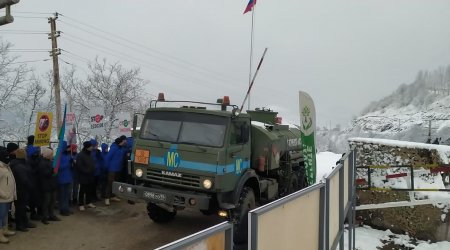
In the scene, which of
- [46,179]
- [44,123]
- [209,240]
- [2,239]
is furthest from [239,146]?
[209,240]

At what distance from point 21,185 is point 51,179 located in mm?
704

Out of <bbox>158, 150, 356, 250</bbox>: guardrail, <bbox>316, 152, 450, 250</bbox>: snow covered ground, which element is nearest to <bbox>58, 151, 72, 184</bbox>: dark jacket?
<bbox>158, 150, 356, 250</bbox>: guardrail

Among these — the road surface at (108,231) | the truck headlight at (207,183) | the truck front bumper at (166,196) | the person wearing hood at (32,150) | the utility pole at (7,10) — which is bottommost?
the road surface at (108,231)

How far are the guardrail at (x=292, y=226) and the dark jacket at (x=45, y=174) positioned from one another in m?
5.51

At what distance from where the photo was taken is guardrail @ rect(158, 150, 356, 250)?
2.29 metres

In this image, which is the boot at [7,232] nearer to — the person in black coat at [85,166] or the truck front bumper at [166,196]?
the person in black coat at [85,166]

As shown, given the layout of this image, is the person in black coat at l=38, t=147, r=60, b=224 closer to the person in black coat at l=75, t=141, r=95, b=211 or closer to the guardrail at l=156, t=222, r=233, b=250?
the person in black coat at l=75, t=141, r=95, b=211

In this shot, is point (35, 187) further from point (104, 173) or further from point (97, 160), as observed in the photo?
point (104, 173)

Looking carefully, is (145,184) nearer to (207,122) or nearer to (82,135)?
(207,122)

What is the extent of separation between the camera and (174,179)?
775 cm

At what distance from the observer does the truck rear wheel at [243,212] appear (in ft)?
23.7

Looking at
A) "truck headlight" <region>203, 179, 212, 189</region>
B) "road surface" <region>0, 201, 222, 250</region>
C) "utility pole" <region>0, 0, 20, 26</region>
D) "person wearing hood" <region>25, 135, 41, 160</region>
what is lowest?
"road surface" <region>0, 201, 222, 250</region>

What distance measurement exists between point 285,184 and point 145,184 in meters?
4.31

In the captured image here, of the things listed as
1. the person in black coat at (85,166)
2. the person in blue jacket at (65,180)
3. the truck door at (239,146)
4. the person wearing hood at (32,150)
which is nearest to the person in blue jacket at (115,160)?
the person in black coat at (85,166)
